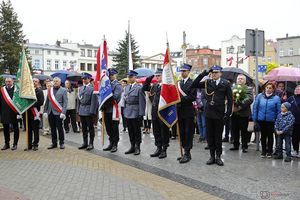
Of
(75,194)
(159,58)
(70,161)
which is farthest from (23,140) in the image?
(159,58)

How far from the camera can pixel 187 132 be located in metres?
8.38

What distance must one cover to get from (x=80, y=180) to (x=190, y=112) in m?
3.05

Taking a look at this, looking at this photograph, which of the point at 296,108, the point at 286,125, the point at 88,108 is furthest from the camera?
the point at 88,108

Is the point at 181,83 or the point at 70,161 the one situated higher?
the point at 181,83

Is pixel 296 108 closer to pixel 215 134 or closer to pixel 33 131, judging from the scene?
pixel 215 134

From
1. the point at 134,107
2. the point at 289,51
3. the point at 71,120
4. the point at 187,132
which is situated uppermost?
the point at 289,51

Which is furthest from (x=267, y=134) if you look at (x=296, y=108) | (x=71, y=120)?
(x=71, y=120)

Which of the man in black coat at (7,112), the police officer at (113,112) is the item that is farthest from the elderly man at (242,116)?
the man in black coat at (7,112)

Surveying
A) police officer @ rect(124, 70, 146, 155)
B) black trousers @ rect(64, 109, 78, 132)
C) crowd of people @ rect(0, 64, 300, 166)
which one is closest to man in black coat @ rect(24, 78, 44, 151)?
crowd of people @ rect(0, 64, 300, 166)

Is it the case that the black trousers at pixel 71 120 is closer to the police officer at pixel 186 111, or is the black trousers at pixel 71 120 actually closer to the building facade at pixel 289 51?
the police officer at pixel 186 111

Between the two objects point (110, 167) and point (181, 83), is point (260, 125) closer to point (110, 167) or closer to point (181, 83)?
point (181, 83)

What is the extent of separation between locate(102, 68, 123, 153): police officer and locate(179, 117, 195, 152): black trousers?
5.91ft

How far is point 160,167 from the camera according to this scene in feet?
25.6

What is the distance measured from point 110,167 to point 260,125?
151 inches
